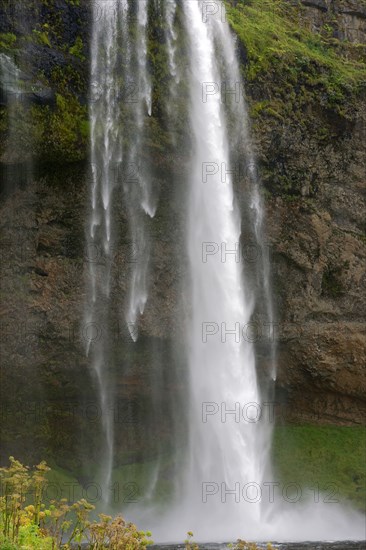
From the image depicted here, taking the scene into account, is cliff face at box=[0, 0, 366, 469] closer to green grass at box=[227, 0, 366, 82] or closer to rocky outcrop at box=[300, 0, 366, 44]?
green grass at box=[227, 0, 366, 82]

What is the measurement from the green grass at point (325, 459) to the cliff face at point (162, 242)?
1.71ft

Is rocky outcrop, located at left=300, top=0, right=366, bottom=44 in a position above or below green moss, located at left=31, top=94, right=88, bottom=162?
above

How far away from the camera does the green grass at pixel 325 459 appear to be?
19.1 metres

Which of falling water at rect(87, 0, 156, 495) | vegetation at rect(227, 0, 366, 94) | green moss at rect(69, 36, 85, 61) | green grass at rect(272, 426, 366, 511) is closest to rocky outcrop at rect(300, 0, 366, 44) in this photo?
vegetation at rect(227, 0, 366, 94)

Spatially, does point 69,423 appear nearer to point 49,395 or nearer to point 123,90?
point 49,395

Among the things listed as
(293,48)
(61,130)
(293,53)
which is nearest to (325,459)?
(61,130)

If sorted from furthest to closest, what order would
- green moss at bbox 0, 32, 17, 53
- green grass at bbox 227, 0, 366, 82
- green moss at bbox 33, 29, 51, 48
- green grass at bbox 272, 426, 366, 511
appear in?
green grass at bbox 227, 0, 366, 82 < green grass at bbox 272, 426, 366, 511 < green moss at bbox 33, 29, 51, 48 < green moss at bbox 0, 32, 17, 53

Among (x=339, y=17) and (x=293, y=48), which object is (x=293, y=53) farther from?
(x=339, y=17)

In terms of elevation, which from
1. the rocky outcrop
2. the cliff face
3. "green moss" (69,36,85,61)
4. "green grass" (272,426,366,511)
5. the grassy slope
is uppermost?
the rocky outcrop

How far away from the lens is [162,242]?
19781 millimetres

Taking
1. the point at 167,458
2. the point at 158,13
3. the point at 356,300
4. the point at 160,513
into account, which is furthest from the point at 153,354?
the point at 158,13

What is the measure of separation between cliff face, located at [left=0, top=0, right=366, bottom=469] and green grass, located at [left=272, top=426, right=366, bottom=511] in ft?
1.71

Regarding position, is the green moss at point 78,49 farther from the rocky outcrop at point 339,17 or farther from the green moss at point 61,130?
the rocky outcrop at point 339,17

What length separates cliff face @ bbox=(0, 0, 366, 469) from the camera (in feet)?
61.6
